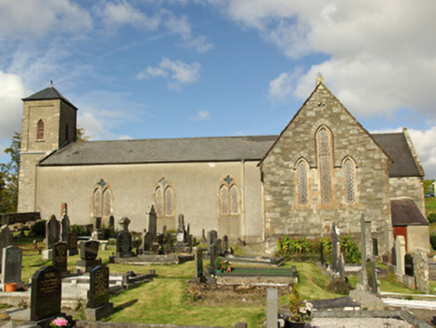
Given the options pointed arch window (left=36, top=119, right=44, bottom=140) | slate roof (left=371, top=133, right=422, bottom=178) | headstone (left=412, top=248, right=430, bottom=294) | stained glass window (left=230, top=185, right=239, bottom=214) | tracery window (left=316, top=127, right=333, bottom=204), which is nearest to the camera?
headstone (left=412, top=248, right=430, bottom=294)

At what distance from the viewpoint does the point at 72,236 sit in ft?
65.7

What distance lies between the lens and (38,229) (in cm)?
2811

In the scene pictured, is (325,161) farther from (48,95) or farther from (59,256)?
(48,95)

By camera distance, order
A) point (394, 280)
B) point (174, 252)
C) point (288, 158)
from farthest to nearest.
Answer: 1. point (288, 158)
2. point (174, 252)
3. point (394, 280)

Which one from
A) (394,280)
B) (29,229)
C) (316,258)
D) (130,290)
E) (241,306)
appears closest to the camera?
(241,306)

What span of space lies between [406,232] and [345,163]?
20.7 feet

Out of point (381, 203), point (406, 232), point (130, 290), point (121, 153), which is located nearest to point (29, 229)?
point (121, 153)

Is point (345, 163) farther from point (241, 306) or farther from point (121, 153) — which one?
point (121, 153)

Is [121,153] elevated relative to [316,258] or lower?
elevated

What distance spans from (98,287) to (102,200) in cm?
2092

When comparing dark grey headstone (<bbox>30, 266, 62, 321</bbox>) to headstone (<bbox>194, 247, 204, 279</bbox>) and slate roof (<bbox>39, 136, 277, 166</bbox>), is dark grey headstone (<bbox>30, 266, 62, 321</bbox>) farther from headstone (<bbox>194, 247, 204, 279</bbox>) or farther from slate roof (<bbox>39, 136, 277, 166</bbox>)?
slate roof (<bbox>39, 136, 277, 166</bbox>)

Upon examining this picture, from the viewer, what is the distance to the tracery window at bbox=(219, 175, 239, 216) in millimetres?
29422

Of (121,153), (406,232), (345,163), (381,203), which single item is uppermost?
(121,153)

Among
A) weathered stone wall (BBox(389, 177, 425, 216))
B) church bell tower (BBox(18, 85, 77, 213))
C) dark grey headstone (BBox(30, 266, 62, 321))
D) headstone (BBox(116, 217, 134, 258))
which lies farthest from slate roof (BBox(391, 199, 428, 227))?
church bell tower (BBox(18, 85, 77, 213))
